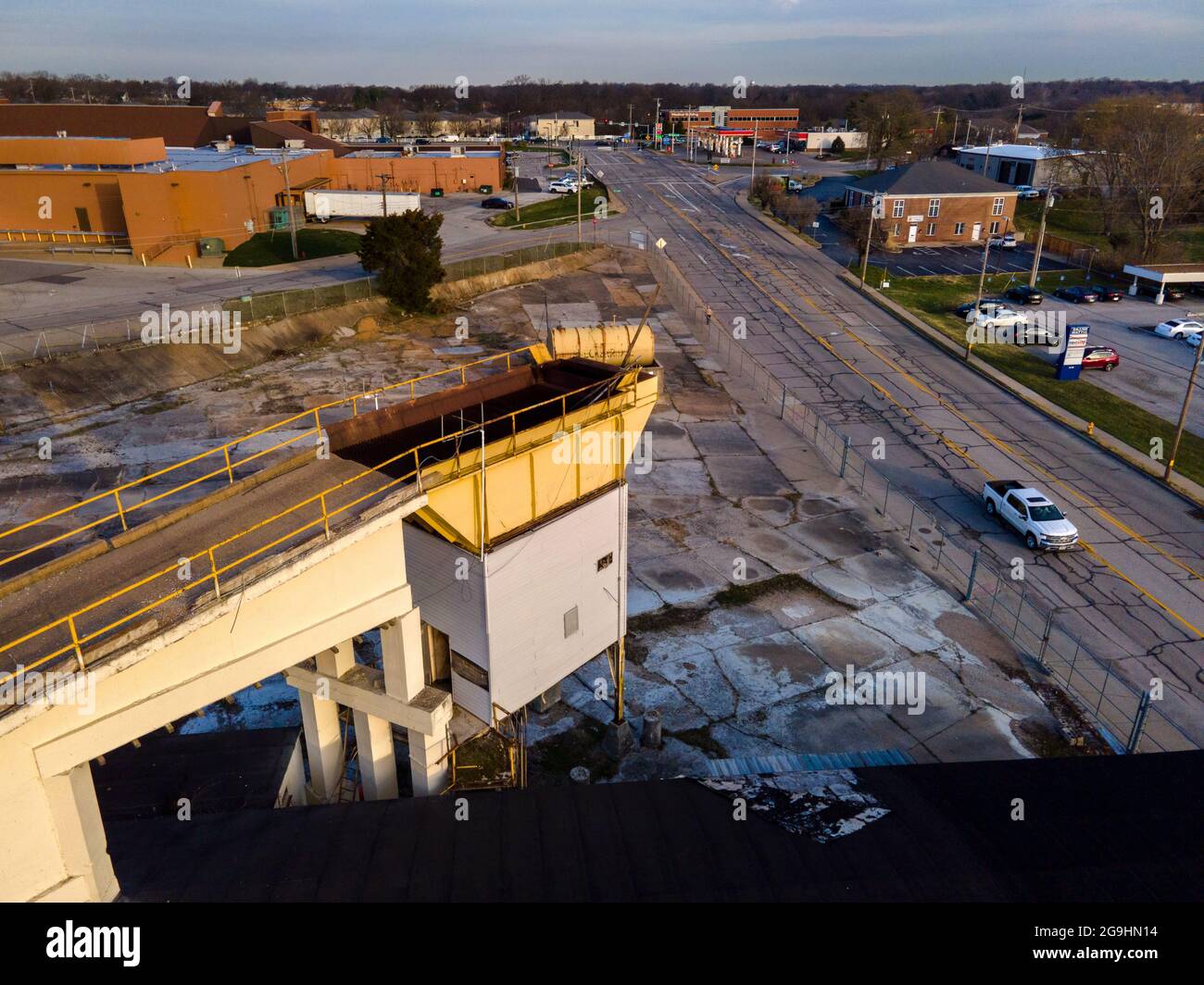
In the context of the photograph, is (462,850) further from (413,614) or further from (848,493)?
(848,493)

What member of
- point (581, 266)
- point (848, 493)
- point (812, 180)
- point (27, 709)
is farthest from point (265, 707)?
point (812, 180)

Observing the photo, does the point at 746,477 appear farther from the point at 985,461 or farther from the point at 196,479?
the point at 196,479

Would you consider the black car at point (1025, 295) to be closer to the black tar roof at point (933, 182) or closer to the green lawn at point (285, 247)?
the black tar roof at point (933, 182)

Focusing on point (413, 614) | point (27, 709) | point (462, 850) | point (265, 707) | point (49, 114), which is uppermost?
point (49, 114)

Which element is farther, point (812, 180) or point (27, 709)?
point (812, 180)

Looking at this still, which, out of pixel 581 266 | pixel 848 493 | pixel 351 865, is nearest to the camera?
pixel 351 865

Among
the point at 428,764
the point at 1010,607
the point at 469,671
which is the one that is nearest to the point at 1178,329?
the point at 1010,607

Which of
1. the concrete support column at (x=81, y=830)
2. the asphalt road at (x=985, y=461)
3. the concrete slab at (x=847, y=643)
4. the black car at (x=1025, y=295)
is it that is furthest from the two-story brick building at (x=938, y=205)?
the concrete support column at (x=81, y=830)

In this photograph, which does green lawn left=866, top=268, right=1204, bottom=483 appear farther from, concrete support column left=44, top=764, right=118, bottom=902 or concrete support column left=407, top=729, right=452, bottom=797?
concrete support column left=44, top=764, right=118, bottom=902
